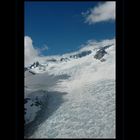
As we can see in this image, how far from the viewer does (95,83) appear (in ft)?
9.57

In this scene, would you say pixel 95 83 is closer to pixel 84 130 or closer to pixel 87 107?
pixel 87 107
